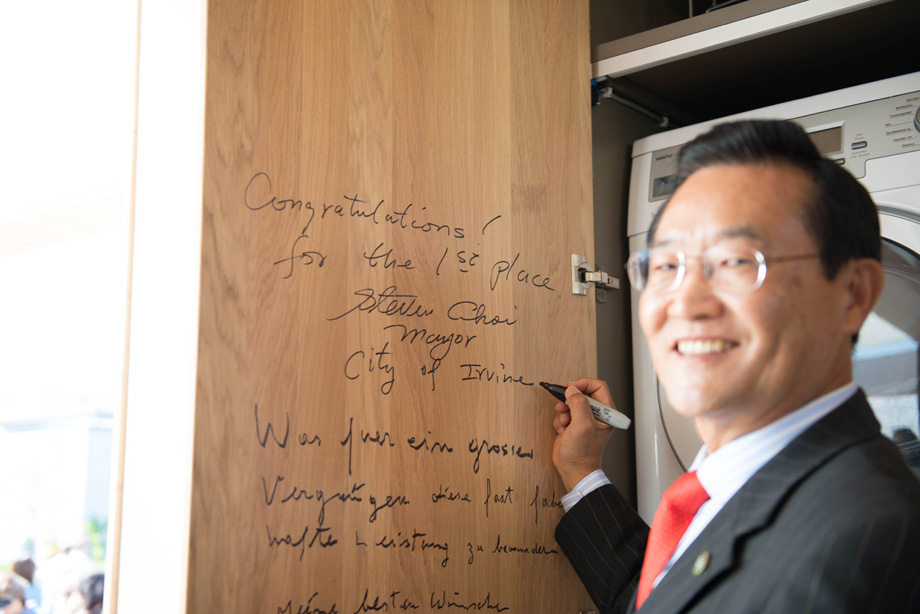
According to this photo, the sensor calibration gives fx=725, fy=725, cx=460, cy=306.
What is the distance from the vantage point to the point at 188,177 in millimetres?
904

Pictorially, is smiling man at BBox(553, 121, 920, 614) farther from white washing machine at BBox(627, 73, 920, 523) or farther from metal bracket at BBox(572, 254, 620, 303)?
white washing machine at BBox(627, 73, 920, 523)

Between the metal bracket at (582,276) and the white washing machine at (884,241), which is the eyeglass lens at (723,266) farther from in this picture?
the white washing machine at (884,241)

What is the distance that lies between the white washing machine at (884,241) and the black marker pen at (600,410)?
30 cm

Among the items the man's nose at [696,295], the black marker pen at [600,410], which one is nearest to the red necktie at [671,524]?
the man's nose at [696,295]

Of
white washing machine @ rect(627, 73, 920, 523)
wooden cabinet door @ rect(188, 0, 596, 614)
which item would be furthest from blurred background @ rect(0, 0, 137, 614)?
white washing machine @ rect(627, 73, 920, 523)

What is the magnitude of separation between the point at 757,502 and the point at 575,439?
486mm

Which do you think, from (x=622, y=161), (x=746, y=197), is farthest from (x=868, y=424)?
(x=622, y=161)

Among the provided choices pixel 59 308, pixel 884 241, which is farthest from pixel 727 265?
pixel 59 308

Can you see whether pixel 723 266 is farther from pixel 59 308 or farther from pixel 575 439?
pixel 59 308

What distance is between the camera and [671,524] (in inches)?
35.1

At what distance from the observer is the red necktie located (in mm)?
874

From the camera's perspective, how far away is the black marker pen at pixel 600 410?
48.3 inches

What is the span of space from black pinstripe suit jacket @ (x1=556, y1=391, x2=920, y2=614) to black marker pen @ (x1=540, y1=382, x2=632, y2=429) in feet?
1.55

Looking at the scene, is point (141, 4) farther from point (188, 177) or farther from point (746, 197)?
point (746, 197)
